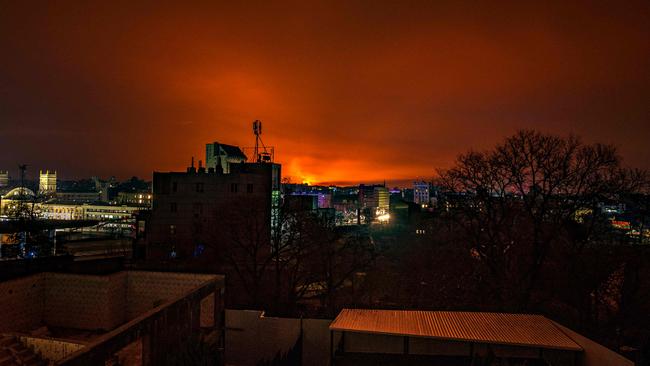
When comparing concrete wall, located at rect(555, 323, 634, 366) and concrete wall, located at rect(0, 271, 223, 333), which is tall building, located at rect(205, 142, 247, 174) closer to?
concrete wall, located at rect(0, 271, 223, 333)

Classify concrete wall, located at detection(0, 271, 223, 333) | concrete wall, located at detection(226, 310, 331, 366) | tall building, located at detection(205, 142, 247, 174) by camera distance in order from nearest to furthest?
concrete wall, located at detection(226, 310, 331, 366) → concrete wall, located at detection(0, 271, 223, 333) → tall building, located at detection(205, 142, 247, 174)

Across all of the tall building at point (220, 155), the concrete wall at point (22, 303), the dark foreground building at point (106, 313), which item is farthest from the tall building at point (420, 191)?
the concrete wall at point (22, 303)

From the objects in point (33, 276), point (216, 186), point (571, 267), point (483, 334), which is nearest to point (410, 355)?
point (483, 334)

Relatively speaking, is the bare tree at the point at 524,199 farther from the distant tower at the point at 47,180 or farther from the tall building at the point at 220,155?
the distant tower at the point at 47,180

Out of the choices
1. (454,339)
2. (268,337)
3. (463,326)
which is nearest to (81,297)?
(268,337)

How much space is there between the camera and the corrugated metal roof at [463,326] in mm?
9602

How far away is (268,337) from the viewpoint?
13430 millimetres

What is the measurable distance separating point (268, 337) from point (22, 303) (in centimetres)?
943

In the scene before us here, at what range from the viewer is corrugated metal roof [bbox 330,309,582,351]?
960cm

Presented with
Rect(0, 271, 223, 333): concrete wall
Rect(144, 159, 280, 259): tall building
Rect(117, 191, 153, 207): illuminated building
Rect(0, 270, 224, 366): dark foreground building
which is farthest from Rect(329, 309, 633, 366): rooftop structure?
Rect(117, 191, 153, 207): illuminated building

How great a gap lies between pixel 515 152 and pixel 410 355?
387 inches

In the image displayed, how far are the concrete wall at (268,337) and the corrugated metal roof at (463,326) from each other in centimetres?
175

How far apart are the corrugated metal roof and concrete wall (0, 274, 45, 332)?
11739 mm

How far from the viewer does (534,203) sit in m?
16.1
